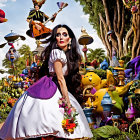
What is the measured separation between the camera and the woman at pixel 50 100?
7.74ft

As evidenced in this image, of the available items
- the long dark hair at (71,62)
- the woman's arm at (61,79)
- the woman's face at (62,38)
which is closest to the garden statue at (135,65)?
the long dark hair at (71,62)

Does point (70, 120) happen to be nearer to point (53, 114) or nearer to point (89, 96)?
point (53, 114)

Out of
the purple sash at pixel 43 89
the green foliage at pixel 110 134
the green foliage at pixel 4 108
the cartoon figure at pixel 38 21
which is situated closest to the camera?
the purple sash at pixel 43 89

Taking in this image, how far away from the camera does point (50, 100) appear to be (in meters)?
2.51

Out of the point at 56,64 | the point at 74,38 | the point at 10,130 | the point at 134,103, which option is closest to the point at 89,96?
the point at 134,103

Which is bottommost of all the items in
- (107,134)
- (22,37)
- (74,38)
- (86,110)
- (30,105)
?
(107,134)

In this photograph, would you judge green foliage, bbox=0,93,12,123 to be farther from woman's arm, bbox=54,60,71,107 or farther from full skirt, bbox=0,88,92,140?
woman's arm, bbox=54,60,71,107

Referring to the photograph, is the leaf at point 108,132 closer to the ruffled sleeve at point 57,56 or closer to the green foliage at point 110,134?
the green foliage at point 110,134

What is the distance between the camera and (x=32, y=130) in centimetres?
234

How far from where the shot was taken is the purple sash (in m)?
2.51

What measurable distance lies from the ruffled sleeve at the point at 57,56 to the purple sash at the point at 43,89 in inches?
9.8

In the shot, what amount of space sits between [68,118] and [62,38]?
40.1 inches

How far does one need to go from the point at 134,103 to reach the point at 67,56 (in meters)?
1.96

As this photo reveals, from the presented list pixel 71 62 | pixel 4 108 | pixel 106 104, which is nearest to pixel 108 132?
pixel 106 104
